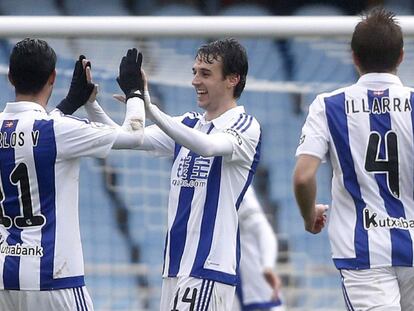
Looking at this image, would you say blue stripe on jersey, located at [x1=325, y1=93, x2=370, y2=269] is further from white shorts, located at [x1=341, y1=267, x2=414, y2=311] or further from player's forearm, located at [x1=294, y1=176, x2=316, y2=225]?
player's forearm, located at [x1=294, y1=176, x2=316, y2=225]

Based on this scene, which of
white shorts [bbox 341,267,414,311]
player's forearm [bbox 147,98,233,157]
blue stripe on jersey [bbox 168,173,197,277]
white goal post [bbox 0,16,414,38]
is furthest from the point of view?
white goal post [bbox 0,16,414,38]

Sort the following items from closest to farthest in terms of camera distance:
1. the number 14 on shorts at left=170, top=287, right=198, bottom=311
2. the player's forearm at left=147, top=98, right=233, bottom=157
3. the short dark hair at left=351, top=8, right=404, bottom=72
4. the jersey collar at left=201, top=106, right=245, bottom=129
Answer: the short dark hair at left=351, top=8, right=404, bottom=72 < the player's forearm at left=147, top=98, right=233, bottom=157 < the number 14 on shorts at left=170, top=287, right=198, bottom=311 < the jersey collar at left=201, top=106, right=245, bottom=129

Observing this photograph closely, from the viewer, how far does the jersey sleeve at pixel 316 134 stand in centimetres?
606

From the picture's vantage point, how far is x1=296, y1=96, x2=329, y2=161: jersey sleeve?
19.9 feet

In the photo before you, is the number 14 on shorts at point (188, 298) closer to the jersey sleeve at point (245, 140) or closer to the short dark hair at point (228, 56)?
the jersey sleeve at point (245, 140)

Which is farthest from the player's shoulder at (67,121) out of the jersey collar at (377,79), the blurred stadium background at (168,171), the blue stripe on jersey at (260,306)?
the blue stripe on jersey at (260,306)

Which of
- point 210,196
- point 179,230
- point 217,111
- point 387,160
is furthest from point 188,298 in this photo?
point 387,160

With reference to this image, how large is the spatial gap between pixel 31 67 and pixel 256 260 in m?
3.83

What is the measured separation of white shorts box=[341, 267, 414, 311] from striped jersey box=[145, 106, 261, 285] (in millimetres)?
708

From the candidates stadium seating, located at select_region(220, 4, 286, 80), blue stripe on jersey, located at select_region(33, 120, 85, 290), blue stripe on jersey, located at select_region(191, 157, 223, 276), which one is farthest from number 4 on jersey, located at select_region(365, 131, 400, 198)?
stadium seating, located at select_region(220, 4, 286, 80)

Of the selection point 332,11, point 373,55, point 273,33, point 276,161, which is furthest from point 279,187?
point 332,11

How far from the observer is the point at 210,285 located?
6.54 meters

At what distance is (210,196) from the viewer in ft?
21.6

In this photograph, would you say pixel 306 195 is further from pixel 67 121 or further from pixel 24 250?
pixel 24 250
